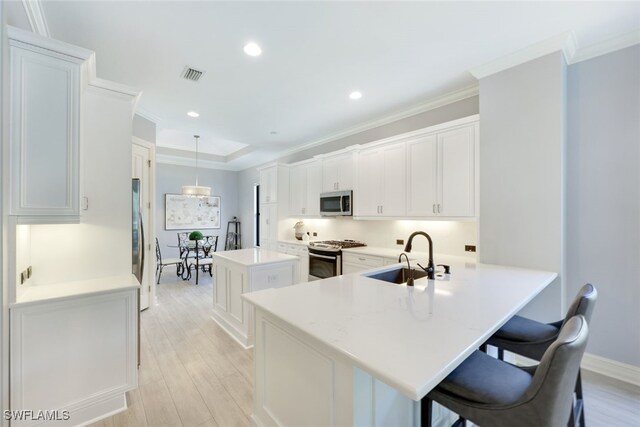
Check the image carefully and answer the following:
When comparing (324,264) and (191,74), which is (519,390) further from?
(191,74)

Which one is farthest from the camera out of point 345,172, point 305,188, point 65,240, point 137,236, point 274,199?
point 274,199

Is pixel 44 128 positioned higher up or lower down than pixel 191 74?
lower down

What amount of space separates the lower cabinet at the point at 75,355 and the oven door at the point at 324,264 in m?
2.55

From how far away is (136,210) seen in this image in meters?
3.52

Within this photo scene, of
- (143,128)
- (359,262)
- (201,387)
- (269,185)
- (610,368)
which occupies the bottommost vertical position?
(201,387)

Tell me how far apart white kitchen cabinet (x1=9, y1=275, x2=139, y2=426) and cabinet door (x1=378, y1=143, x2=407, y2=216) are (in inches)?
117

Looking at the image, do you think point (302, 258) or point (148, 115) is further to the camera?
point (302, 258)

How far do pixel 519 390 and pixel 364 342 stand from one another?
66 centimetres

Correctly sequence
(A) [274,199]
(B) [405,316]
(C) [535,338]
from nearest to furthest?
(B) [405,316] < (C) [535,338] < (A) [274,199]

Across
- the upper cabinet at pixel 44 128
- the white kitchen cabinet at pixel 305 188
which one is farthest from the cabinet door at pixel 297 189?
the upper cabinet at pixel 44 128

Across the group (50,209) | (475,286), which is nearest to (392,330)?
(475,286)

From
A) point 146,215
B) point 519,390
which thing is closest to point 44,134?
point 146,215

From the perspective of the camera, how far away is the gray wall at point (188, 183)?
280 inches

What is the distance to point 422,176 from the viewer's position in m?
3.34
